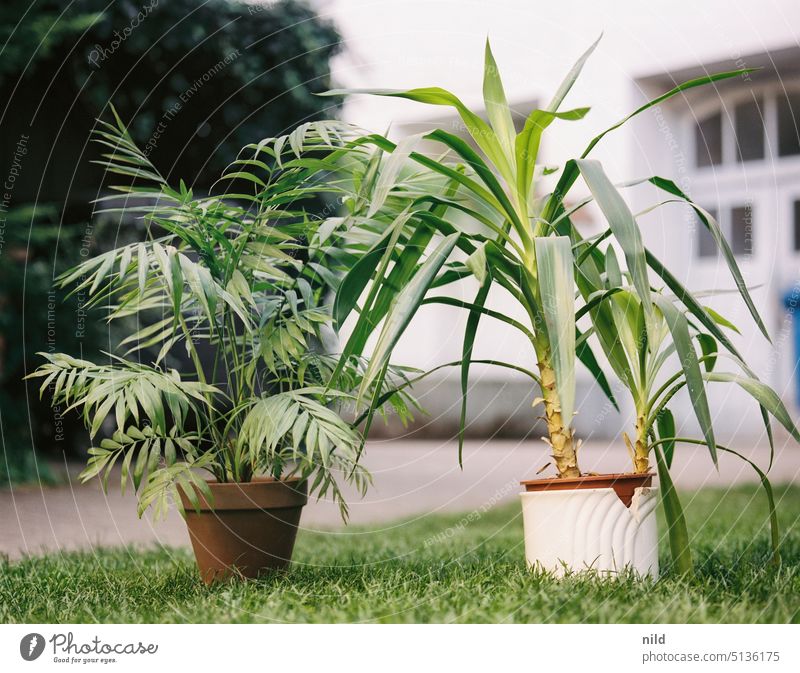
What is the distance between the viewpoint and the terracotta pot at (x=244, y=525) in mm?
1612

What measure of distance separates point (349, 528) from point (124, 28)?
7.74 ft

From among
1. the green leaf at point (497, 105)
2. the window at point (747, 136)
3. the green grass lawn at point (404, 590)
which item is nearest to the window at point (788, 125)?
the window at point (747, 136)

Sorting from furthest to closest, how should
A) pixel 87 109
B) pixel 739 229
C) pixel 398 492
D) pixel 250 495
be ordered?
1. pixel 739 229
2. pixel 87 109
3. pixel 398 492
4. pixel 250 495

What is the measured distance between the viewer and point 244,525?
163 centimetres

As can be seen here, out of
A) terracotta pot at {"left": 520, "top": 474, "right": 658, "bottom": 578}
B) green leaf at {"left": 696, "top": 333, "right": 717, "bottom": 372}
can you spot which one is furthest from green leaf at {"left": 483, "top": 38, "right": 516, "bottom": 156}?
terracotta pot at {"left": 520, "top": 474, "right": 658, "bottom": 578}

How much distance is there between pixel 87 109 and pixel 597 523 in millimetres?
3552

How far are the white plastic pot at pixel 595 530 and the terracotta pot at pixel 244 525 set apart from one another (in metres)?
0.48

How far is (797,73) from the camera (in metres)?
4.54

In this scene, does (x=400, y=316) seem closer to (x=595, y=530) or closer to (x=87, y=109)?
(x=595, y=530)

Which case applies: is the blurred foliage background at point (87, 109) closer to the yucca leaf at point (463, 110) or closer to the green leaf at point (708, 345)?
the yucca leaf at point (463, 110)

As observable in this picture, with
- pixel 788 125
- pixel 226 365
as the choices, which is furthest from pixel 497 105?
pixel 788 125

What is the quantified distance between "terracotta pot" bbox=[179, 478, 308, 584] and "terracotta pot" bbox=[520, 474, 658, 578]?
0.48m
